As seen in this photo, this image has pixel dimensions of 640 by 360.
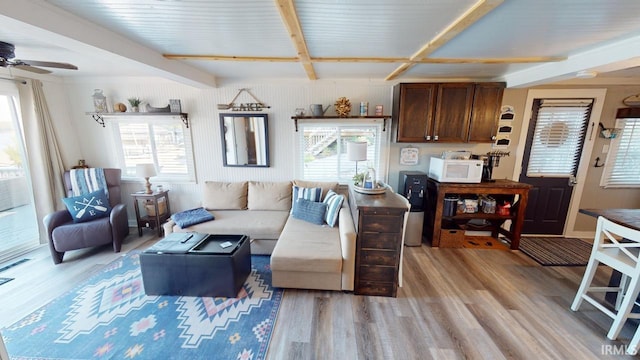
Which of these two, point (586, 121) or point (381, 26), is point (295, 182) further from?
point (586, 121)

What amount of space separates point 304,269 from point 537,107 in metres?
3.94

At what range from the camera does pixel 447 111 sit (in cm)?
304

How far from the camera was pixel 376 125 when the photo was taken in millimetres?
3389

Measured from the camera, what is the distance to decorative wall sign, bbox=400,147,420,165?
11.3 ft

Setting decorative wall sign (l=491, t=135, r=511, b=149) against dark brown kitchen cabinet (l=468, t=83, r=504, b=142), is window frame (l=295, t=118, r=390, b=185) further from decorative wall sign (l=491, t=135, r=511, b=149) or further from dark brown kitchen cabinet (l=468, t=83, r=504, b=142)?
decorative wall sign (l=491, t=135, r=511, b=149)

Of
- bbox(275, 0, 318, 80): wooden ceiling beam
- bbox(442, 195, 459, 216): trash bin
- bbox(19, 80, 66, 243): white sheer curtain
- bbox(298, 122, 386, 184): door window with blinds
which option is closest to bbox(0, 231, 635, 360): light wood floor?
bbox(442, 195, 459, 216): trash bin

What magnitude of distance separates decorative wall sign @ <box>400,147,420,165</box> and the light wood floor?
150 cm

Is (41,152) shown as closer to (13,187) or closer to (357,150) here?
(13,187)

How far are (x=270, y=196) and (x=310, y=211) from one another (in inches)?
29.6

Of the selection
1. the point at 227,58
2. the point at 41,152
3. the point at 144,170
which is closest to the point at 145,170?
the point at 144,170

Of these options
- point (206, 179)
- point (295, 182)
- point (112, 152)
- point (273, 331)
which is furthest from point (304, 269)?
point (112, 152)

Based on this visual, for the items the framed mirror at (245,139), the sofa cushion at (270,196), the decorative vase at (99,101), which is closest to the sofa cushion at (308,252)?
the sofa cushion at (270,196)

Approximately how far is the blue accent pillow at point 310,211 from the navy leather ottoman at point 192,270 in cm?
96

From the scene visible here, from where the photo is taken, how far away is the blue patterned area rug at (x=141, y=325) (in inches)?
63.9
